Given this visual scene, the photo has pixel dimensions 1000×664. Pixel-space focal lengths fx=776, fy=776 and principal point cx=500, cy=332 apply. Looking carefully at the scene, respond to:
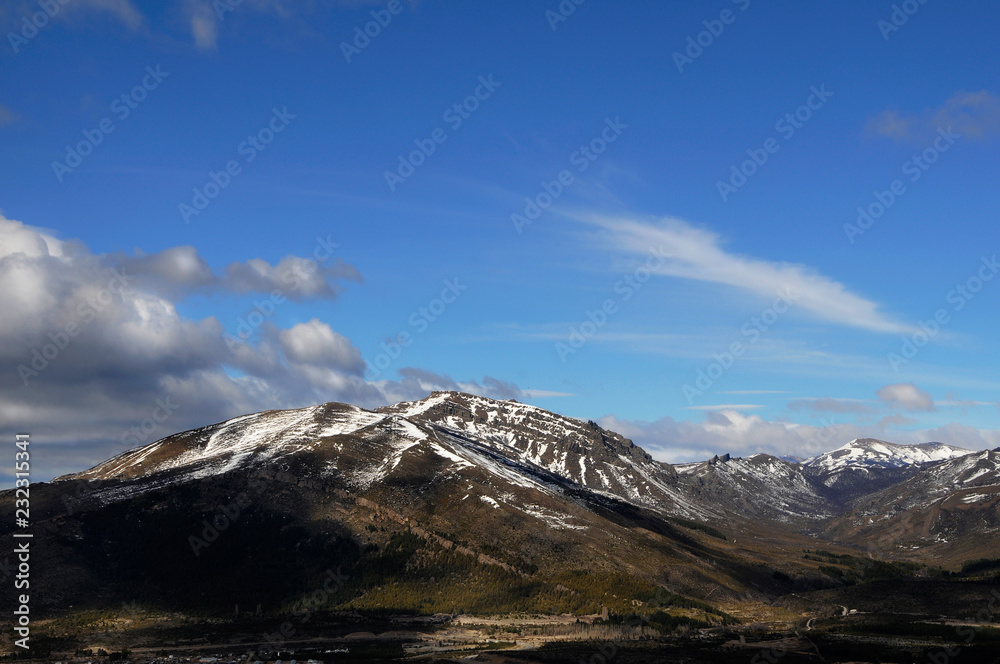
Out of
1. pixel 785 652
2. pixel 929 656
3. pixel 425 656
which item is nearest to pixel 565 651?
pixel 425 656

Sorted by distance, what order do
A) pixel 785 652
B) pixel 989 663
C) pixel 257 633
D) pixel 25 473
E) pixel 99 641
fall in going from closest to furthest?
pixel 25 473
pixel 989 663
pixel 785 652
pixel 99 641
pixel 257 633

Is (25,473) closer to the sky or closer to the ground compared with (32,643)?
closer to the sky

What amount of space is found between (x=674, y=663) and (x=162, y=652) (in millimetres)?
110877

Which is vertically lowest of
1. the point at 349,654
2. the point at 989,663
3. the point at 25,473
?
the point at 989,663

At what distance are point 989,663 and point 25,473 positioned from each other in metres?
181

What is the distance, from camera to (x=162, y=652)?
171375mm

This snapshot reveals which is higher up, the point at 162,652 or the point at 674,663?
the point at 162,652

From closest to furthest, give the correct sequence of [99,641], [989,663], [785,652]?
[989,663], [785,652], [99,641]

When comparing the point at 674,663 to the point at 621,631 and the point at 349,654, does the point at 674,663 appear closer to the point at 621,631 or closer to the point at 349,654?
the point at 621,631

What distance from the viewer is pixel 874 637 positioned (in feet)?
598

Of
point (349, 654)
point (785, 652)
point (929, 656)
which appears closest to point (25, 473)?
point (349, 654)

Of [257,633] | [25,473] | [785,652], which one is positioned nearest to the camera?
[25,473]

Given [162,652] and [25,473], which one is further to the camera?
[162,652]

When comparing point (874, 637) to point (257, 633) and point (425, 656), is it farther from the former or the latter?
point (257, 633)
